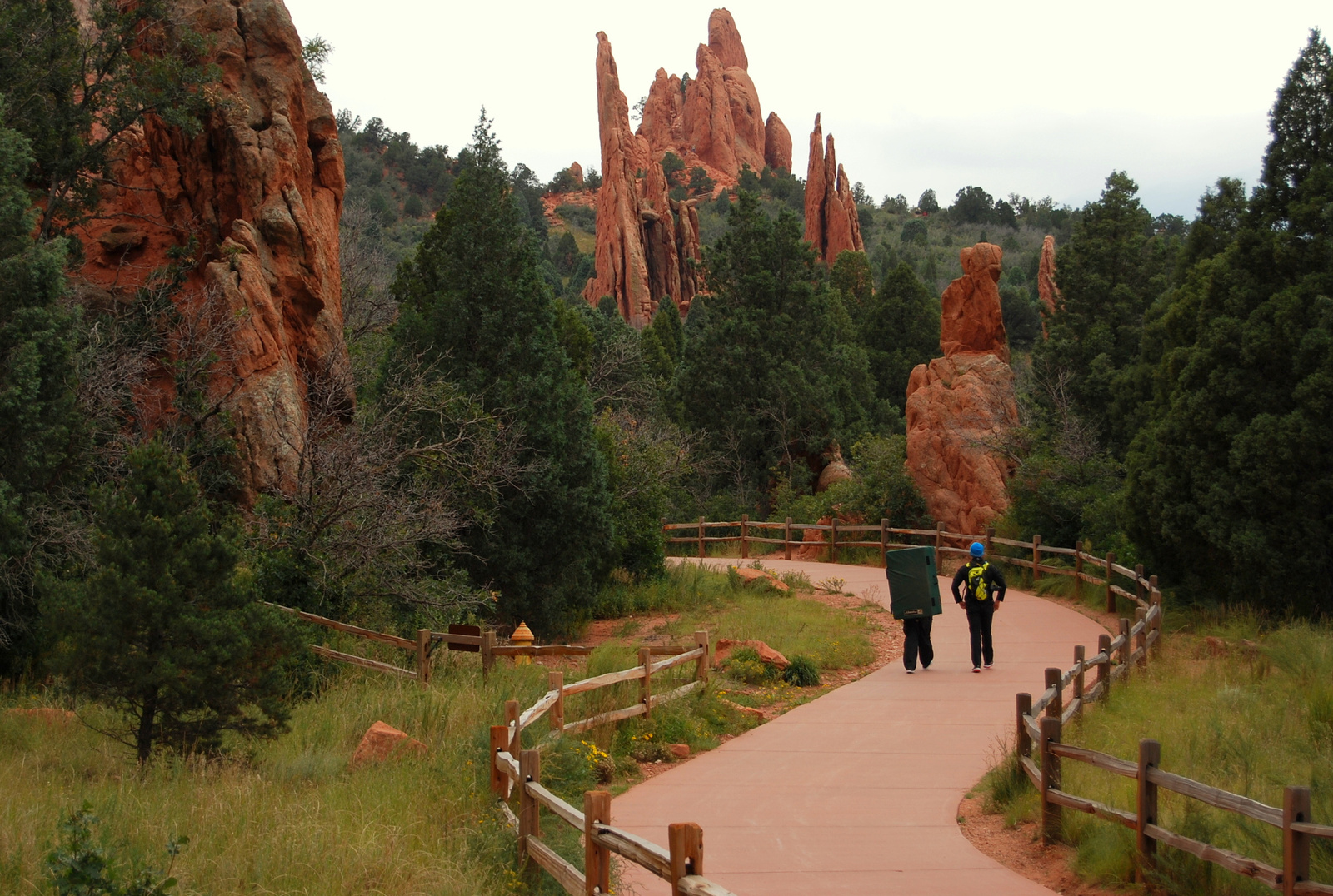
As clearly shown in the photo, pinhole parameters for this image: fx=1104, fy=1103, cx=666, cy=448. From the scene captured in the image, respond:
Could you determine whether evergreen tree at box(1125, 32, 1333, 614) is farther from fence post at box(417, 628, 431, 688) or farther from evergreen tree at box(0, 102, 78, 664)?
evergreen tree at box(0, 102, 78, 664)

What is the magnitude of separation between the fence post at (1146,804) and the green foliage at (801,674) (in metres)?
7.72

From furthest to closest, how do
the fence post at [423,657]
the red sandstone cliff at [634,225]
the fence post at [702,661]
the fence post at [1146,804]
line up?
the red sandstone cliff at [634,225], the fence post at [702,661], the fence post at [423,657], the fence post at [1146,804]

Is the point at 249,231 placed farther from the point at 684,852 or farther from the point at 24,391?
the point at 684,852

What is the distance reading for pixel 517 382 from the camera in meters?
18.7

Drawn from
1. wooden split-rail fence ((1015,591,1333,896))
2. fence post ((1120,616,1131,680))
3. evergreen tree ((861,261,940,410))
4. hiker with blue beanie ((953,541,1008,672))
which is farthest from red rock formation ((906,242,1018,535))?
wooden split-rail fence ((1015,591,1333,896))

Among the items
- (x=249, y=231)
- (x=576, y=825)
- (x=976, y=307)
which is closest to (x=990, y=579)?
(x=576, y=825)


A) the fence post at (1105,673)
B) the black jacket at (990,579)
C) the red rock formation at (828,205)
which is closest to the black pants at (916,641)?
the black jacket at (990,579)

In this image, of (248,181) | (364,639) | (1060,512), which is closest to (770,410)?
(1060,512)

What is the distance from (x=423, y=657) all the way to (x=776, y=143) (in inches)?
4712

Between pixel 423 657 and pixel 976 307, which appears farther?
pixel 976 307

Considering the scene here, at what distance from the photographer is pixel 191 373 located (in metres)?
15.3

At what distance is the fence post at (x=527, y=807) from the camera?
6.50 metres

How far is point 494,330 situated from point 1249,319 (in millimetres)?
12347

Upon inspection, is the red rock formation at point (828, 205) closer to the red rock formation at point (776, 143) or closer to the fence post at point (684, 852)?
the red rock formation at point (776, 143)
